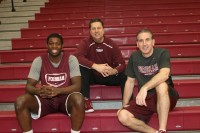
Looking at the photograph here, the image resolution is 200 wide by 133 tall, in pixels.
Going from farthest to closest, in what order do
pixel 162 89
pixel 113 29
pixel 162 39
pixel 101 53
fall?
pixel 113 29, pixel 162 39, pixel 101 53, pixel 162 89

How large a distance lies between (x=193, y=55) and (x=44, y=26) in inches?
82.8

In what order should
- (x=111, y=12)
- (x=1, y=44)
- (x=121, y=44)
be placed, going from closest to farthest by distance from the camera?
(x=121, y=44) → (x=1, y=44) → (x=111, y=12)

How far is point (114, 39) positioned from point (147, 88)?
1.71m

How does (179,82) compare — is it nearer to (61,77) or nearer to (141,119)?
(141,119)

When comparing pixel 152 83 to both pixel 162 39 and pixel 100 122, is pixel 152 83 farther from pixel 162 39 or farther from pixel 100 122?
pixel 162 39

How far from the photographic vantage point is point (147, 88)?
1873 millimetres

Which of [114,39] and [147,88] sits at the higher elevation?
[114,39]

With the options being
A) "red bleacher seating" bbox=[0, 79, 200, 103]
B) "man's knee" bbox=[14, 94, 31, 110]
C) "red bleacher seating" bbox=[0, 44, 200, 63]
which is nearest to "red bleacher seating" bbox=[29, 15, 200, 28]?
"red bleacher seating" bbox=[0, 44, 200, 63]

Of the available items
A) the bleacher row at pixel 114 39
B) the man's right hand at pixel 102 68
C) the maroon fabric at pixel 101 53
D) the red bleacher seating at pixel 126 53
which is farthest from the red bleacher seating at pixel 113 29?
the man's right hand at pixel 102 68

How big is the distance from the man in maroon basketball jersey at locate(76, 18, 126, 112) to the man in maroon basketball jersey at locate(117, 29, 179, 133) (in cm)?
26

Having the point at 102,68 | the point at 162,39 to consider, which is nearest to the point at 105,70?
the point at 102,68

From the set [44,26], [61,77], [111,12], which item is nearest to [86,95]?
[61,77]

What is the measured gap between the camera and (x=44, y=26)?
14.0 feet

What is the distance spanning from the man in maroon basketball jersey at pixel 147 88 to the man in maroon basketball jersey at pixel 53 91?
30 cm
